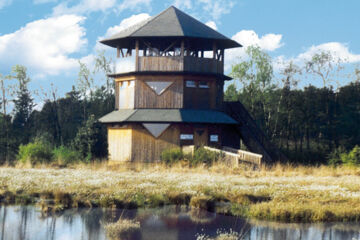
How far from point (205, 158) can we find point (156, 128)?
19.2 feet

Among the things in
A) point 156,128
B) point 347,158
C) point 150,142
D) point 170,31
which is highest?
point 170,31

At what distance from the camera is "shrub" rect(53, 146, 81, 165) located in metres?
35.2

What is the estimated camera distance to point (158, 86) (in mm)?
38844

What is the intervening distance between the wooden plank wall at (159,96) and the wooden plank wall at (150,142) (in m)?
1.87

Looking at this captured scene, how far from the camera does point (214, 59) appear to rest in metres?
39.8

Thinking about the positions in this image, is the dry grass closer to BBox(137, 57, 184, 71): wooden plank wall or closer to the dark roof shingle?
the dark roof shingle

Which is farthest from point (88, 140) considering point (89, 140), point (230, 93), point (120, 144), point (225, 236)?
point (230, 93)

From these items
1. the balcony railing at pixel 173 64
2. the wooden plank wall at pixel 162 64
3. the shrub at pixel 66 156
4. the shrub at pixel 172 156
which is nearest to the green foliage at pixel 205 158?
the shrub at pixel 172 156

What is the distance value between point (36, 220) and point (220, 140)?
24.1 m

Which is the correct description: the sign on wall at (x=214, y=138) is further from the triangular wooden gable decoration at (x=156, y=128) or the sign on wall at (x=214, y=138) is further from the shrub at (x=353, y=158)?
the shrub at (x=353, y=158)

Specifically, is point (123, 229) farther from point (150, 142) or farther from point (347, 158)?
point (347, 158)

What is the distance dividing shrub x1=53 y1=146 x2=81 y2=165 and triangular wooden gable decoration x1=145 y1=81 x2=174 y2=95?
294 inches

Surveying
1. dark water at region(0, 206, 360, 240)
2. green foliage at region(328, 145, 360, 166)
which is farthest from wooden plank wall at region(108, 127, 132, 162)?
dark water at region(0, 206, 360, 240)

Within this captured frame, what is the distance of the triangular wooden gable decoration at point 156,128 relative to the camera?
123ft
